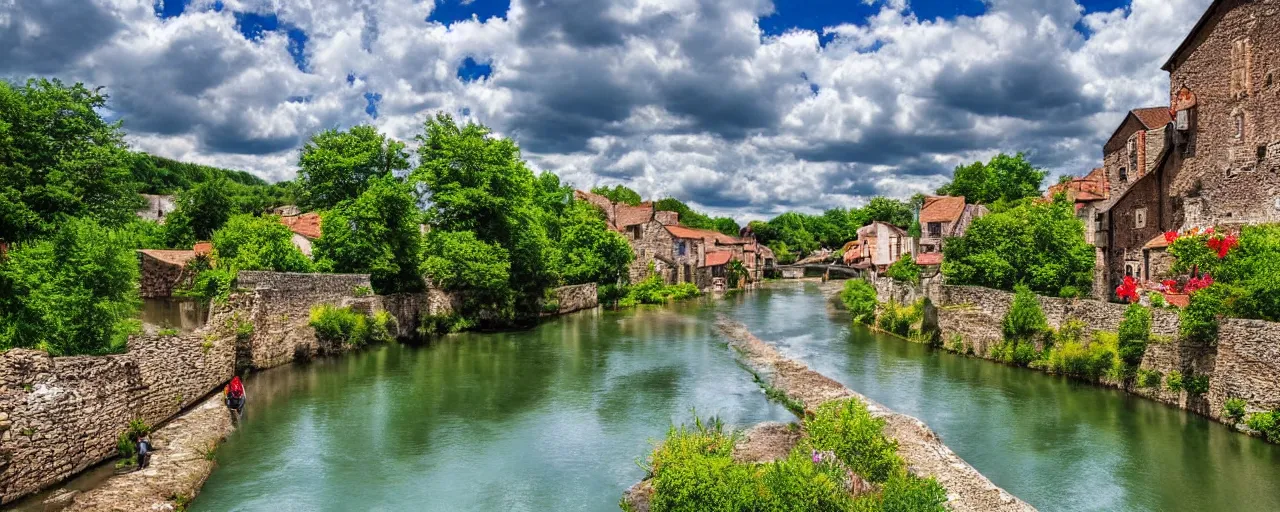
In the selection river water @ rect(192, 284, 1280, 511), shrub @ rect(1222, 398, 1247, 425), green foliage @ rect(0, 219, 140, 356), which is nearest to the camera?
river water @ rect(192, 284, 1280, 511)

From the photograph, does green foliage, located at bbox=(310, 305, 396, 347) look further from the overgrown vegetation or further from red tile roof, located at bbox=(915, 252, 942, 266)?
red tile roof, located at bbox=(915, 252, 942, 266)

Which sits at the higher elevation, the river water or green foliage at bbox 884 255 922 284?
green foliage at bbox 884 255 922 284

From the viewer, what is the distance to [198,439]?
55.3ft

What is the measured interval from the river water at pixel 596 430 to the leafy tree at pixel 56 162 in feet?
24.3

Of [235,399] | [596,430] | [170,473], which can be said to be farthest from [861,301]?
[170,473]

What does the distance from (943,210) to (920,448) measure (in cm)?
5182

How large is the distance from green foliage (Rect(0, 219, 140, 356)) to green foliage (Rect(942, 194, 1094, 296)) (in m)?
31.5

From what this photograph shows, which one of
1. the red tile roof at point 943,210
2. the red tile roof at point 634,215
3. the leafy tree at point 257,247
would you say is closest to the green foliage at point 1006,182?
the red tile roof at point 943,210

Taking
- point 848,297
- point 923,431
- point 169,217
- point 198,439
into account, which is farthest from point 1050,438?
point 169,217

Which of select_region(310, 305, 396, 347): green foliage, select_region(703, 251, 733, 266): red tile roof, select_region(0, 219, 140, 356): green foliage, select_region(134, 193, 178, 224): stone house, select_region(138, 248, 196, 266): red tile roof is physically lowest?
→ select_region(310, 305, 396, 347): green foliage

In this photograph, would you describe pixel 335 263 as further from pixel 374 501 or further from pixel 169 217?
pixel 374 501

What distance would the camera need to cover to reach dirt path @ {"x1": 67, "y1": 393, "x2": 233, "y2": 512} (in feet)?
42.3

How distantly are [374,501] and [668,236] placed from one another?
58.5 metres

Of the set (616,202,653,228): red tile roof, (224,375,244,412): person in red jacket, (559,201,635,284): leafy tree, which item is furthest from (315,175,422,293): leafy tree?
(616,202,653,228): red tile roof
